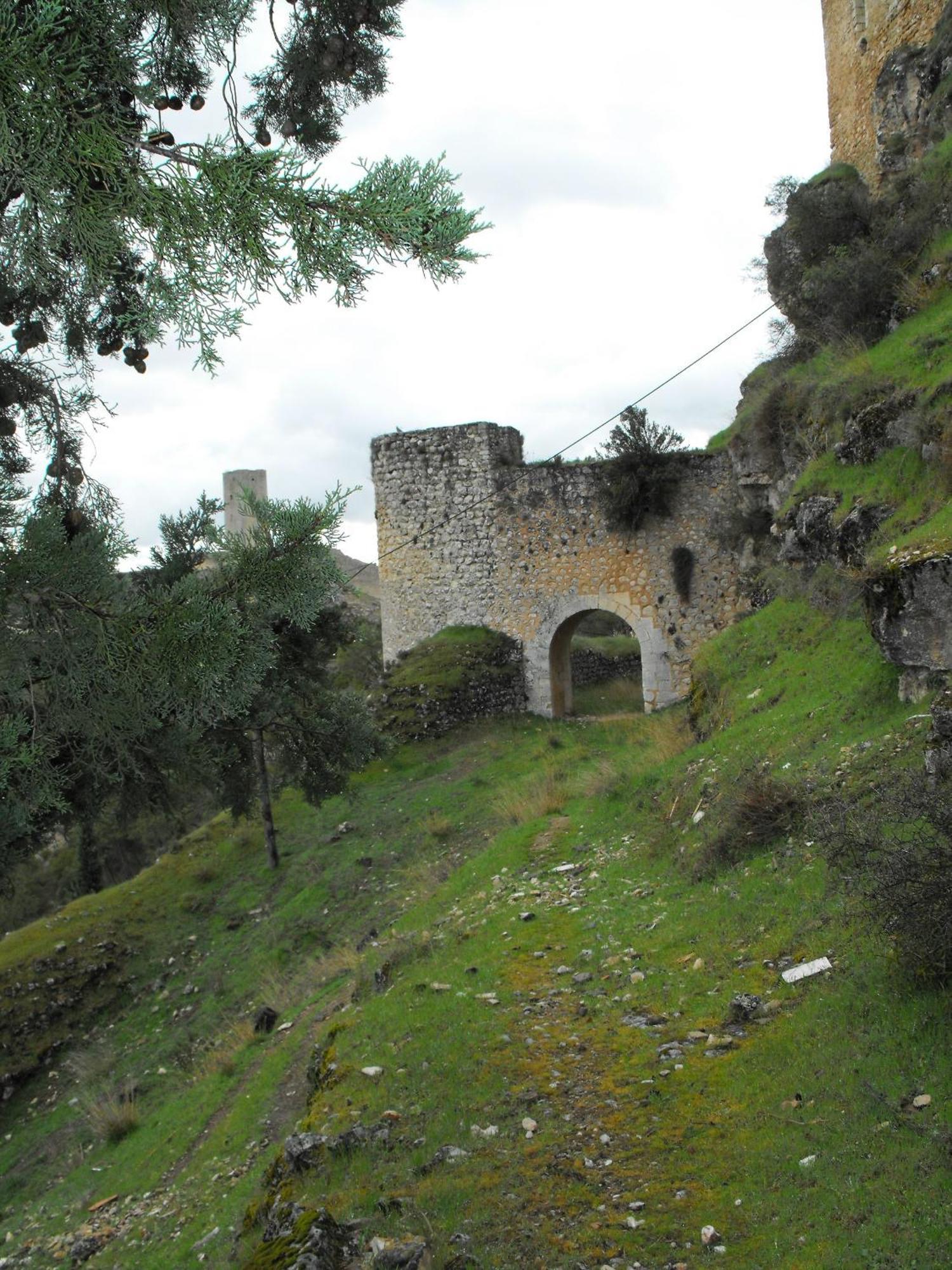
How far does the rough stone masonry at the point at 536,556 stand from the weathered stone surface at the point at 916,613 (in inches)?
433

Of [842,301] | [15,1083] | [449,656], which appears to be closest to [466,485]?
[449,656]

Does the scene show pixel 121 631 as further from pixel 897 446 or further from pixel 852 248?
pixel 852 248

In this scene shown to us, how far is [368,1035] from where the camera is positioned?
21.4ft

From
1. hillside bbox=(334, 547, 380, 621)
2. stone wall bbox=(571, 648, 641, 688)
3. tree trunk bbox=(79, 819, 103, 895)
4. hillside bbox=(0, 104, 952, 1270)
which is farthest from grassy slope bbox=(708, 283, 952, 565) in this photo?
hillside bbox=(334, 547, 380, 621)

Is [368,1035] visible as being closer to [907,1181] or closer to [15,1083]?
[907,1181]

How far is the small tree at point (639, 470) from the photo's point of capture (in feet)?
62.0

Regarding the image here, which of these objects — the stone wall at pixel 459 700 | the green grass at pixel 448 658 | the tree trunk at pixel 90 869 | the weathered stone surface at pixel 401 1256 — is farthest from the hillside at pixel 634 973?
the green grass at pixel 448 658

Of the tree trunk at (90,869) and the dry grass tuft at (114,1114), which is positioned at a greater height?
the tree trunk at (90,869)

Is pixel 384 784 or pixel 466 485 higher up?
pixel 466 485

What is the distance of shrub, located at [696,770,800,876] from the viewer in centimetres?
669

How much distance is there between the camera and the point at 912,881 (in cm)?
421

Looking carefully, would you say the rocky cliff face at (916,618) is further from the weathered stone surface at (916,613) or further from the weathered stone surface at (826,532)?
the weathered stone surface at (826,532)

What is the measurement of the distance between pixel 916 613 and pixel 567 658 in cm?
1440

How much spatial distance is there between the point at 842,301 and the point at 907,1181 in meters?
10.4
